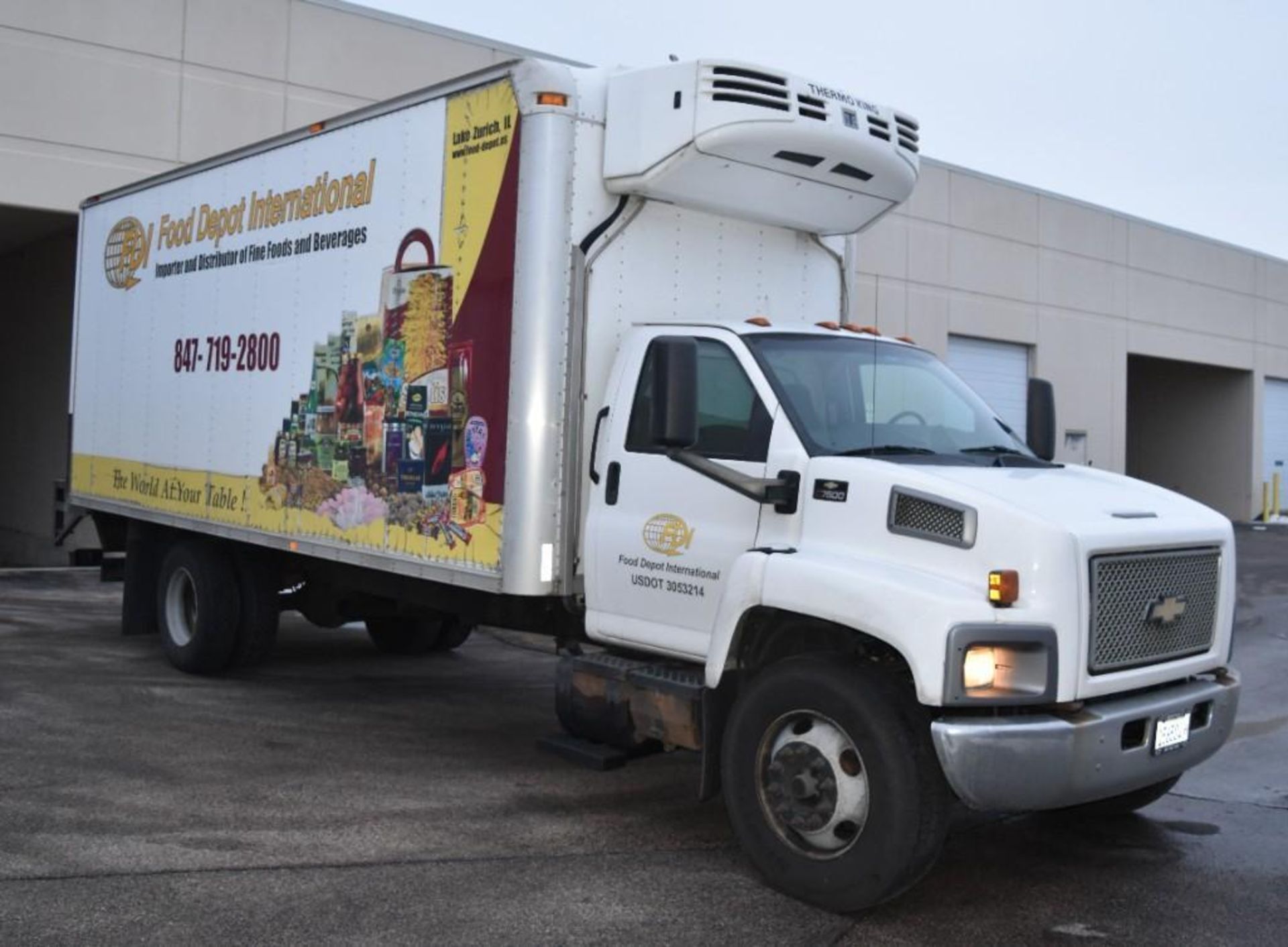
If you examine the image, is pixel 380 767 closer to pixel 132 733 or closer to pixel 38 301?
pixel 132 733

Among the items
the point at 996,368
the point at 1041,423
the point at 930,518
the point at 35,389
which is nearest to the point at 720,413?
the point at 930,518

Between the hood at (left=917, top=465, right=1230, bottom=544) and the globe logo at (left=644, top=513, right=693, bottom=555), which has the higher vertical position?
the hood at (left=917, top=465, right=1230, bottom=544)

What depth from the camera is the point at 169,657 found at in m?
9.66

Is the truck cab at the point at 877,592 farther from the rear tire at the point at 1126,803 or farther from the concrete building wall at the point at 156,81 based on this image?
the concrete building wall at the point at 156,81

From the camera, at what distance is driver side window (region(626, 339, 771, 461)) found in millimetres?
5598

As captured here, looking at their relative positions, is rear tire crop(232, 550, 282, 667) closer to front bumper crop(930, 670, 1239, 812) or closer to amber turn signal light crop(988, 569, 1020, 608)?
front bumper crop(930, 670, 1239, 812)

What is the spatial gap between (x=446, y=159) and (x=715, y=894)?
4.01m

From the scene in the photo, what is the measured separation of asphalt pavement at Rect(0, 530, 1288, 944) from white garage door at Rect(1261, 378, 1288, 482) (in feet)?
95.1

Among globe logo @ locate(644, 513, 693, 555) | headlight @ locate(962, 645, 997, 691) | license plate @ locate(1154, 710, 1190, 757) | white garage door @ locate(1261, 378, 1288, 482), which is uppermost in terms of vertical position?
white garage door @ locate(1261, 378, 1288, 482)

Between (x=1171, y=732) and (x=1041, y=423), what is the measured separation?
1852 mm

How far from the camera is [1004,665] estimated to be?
4590 millimetres

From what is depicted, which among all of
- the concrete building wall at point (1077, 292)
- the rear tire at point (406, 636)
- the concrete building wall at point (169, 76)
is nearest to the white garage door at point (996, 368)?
the concrete building wall at point (1077, 292)

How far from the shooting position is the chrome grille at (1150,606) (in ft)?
15.6

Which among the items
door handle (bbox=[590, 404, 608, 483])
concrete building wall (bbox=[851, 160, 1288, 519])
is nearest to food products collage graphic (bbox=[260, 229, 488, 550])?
door handle (bbox=[590, 404, 608, 483])
